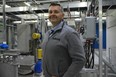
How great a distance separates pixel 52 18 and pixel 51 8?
92mm

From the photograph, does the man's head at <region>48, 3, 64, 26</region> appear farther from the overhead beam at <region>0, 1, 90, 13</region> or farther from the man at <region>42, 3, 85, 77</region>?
the overhead beam at <region>0, 1, 90, 13</region>

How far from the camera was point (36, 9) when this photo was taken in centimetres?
581

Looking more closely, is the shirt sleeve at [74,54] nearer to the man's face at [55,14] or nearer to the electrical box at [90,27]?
the man's face at [55,14]

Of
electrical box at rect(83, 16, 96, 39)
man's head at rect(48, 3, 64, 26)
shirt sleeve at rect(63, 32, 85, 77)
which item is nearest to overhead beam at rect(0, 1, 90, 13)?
electrical box at rect(83, 16, 96, 39)

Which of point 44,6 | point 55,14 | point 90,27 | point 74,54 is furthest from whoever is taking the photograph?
point 44,6

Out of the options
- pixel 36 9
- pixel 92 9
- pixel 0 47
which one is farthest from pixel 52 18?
pixel 36 9

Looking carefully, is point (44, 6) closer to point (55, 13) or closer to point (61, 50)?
point (55, 13)

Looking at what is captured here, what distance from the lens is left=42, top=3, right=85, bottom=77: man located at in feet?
4.43

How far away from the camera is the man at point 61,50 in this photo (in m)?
1.35

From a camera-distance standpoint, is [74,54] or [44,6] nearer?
[74,54]

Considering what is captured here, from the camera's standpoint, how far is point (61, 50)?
140 centimetres

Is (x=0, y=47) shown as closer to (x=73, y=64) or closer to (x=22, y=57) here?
(x=22, y=57)

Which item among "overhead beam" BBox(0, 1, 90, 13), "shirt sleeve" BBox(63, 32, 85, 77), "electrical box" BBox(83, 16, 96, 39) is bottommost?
"shirt sleeve" BBox(63, 32, 85, 77)

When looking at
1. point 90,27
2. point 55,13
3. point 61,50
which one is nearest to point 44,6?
point 90,27
